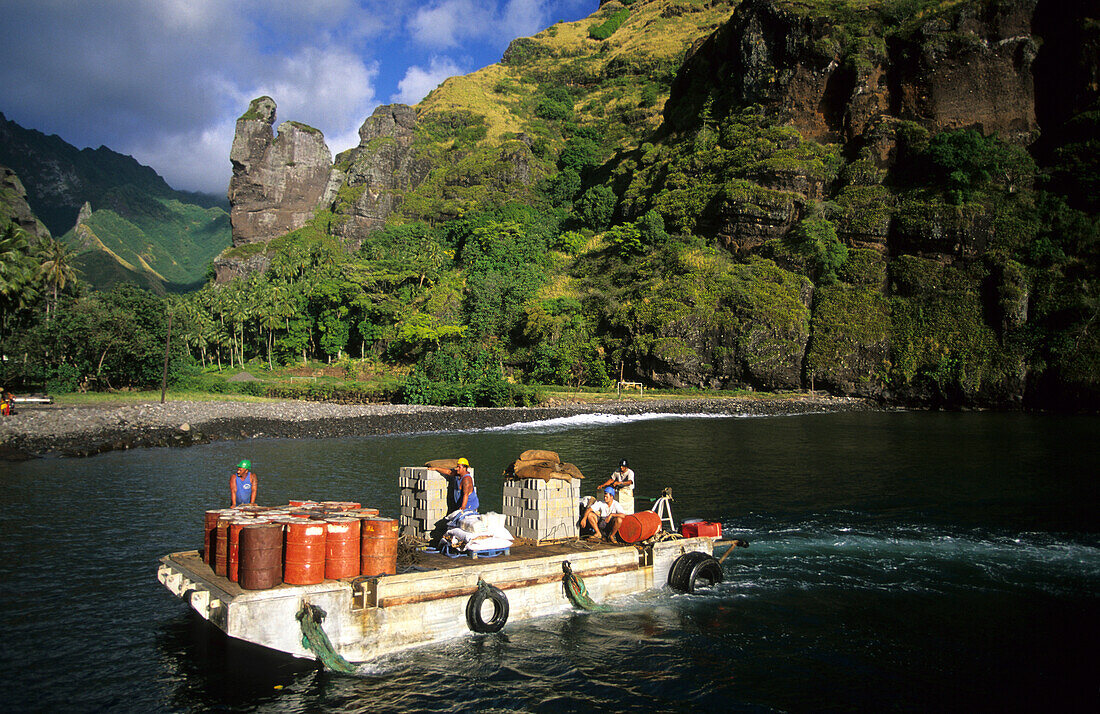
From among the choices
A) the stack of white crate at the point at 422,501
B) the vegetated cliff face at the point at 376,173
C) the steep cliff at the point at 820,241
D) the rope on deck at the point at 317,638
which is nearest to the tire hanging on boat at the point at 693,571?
the stack of white crate at the point at 422,501

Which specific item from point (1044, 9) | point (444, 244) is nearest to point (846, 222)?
point (1044, 9)

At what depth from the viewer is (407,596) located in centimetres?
1085

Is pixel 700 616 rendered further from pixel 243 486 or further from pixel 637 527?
pixel 243 486

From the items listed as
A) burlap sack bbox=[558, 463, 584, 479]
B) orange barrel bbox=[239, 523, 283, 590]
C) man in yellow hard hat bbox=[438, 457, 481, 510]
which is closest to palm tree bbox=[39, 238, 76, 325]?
man in yellow hard hat bbox=[438, 457, 481, 510]

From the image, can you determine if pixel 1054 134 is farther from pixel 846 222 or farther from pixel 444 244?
pixel 444 244

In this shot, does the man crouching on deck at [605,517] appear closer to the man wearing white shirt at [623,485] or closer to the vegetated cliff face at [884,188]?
the man wearing white shirt at [623,485]

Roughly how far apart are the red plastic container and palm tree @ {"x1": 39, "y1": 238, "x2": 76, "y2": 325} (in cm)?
6856

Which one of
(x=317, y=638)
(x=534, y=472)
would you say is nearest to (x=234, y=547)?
(x=317, y=638)

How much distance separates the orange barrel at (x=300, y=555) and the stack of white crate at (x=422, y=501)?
13.7ft

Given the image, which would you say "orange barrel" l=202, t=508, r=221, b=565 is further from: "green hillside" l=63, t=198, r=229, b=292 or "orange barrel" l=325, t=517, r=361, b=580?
"green hillside" l=63, t=198, r=229, b=292

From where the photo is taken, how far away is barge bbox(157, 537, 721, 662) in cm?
966

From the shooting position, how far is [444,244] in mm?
98812

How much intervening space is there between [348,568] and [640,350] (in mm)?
57965

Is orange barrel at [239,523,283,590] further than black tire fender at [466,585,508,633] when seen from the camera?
No
